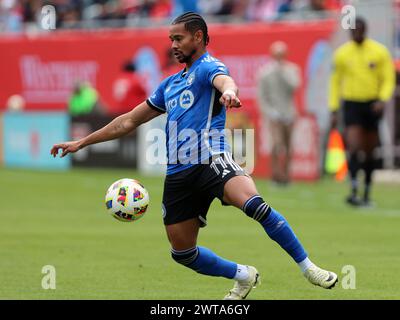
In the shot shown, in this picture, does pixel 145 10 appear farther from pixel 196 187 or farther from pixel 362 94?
pixel 196 187

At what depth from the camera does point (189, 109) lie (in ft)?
28.1

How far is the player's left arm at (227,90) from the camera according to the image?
759 cm

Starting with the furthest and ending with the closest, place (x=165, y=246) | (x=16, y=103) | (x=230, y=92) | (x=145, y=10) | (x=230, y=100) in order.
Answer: (x=16, y=103), (x=145, y=10), (x=165, y=246), (x=230, y=92), (x=230, y=100)

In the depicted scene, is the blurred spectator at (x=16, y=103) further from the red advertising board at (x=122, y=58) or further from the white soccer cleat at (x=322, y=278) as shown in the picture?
the white soccer cleat at (x=322, y=278)

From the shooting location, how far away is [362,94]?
1730 cm

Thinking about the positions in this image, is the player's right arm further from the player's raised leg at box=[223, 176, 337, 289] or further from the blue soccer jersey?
the player's raised leg at box=[223, 176, 337, 289]

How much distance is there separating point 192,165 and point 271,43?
17.0m

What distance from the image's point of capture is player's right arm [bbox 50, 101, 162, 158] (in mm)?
9141

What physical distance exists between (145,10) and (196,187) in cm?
2131

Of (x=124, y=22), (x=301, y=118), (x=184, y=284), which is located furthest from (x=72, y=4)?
(x=184, y=284)

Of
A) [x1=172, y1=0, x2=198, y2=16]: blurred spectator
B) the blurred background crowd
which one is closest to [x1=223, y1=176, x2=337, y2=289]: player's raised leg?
the blurred background crowd

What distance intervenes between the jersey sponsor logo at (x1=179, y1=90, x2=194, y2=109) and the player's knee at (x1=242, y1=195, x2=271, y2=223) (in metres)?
0.92

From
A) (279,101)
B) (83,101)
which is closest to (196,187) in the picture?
(279,101)

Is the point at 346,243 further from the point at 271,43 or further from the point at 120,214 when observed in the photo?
the point at 271,43
